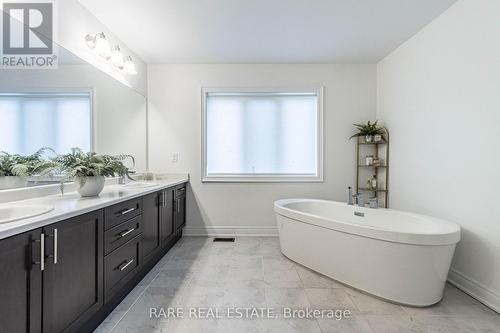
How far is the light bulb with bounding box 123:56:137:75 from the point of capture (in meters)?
2.85

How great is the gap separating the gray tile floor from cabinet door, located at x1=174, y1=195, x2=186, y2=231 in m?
0.53

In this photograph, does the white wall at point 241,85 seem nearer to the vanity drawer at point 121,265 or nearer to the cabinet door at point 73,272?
the vanity drawer at point 121,265

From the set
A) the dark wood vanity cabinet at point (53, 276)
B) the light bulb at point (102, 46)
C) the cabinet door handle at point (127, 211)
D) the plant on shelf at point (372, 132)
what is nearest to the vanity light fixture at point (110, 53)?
the light bulb at point (102, 46)

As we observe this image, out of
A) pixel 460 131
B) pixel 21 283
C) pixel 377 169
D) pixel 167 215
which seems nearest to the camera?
pixel 21 283

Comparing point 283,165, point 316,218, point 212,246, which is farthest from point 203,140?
point 316,218

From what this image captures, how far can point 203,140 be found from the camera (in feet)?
11.4

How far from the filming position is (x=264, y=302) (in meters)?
1.88

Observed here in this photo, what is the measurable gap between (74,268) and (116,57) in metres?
2.25

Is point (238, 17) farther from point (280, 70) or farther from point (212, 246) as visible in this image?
point (212, 246)

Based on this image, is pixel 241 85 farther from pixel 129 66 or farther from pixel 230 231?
pixel 230 231

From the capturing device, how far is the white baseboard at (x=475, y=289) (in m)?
1.81

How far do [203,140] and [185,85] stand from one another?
84cm

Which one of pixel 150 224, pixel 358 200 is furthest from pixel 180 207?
pixel 358 200

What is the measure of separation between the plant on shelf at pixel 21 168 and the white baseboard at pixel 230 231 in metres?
2.06
